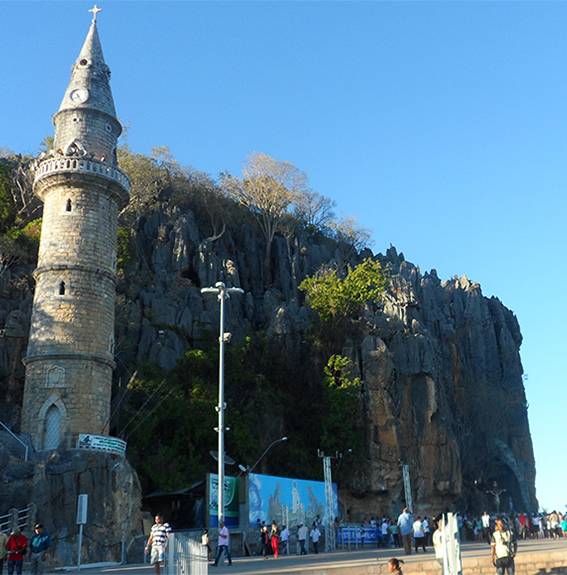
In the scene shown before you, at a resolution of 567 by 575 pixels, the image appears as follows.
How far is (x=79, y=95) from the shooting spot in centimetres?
3659

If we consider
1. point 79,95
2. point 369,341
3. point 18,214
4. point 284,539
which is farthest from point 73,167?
point 369,341

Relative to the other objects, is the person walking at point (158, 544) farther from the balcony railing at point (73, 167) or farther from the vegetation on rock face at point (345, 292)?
the vegetation on rock face at point (345, 292)

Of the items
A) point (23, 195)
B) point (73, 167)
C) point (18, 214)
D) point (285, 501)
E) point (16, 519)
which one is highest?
point (23, 195)

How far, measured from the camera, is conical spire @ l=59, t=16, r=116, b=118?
3653 centimetres

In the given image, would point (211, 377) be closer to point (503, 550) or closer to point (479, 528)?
point (479, 528)

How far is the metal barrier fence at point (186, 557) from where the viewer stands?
48.7ft

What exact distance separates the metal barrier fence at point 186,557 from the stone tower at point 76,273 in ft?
54.5

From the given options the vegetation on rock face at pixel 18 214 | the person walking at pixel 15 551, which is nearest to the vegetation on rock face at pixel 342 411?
the vegetation on rock face at pixel 18 214

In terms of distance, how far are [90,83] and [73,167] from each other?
17.2 feet

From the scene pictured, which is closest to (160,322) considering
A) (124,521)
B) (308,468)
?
(308,468)

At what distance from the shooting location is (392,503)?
153 ft

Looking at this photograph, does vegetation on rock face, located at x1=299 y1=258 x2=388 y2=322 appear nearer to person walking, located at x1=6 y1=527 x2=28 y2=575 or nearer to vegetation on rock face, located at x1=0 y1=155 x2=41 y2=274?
vegetation on rock face, located at x1=0 y1=155 x2=41 y2=274

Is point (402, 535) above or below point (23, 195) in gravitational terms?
below

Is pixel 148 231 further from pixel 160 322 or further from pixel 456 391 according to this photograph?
pixel 456 391
